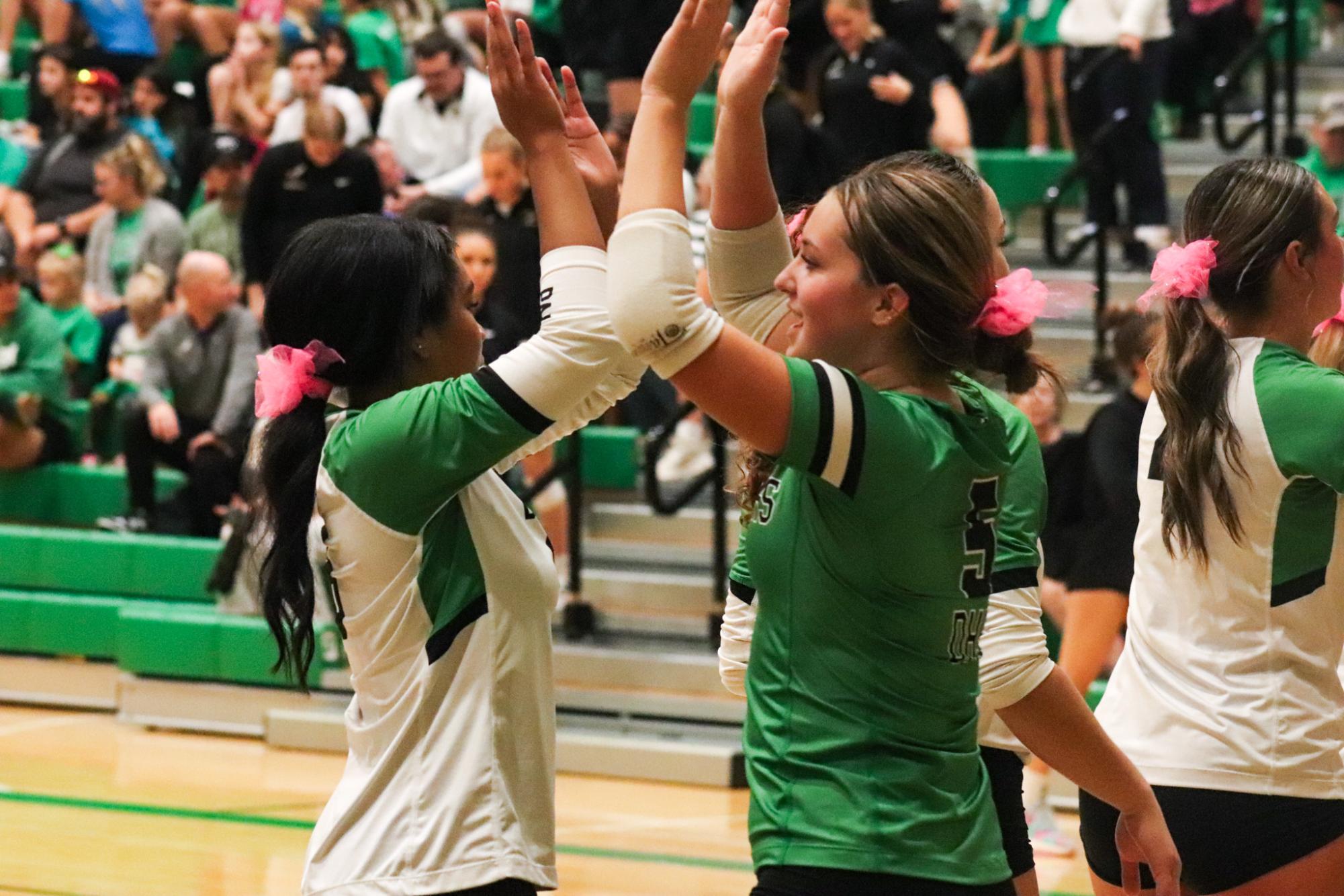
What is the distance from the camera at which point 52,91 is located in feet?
35.7

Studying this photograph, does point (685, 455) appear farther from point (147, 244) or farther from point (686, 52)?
point (686, 52)

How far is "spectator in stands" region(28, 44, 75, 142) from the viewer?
10.7 metres

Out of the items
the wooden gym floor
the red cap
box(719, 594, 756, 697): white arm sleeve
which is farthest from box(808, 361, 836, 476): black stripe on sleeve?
the red cap

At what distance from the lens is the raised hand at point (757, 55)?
208cm

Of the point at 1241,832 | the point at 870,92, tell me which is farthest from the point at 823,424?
the point at 870,92

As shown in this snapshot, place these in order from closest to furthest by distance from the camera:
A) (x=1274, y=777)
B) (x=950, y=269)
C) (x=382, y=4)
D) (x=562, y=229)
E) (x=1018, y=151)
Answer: (x=950, y=269), (x=562, y=229), (x=1274, y=777), (x=1018, y=151), (x=382, y=4)

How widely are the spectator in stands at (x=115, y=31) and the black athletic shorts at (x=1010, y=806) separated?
9465mm

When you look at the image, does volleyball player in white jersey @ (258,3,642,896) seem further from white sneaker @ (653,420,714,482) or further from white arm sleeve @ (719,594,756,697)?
white sneaker @ (653,420,714,482)

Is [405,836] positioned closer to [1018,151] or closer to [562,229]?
[562,229]

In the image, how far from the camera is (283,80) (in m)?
10.2

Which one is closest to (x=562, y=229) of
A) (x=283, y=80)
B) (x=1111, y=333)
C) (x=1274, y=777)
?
(x=1274, y=777)

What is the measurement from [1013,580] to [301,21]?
904 cm

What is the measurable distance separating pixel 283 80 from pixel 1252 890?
8463 mm

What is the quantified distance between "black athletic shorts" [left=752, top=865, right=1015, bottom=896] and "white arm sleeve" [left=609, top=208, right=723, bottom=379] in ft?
1.69
